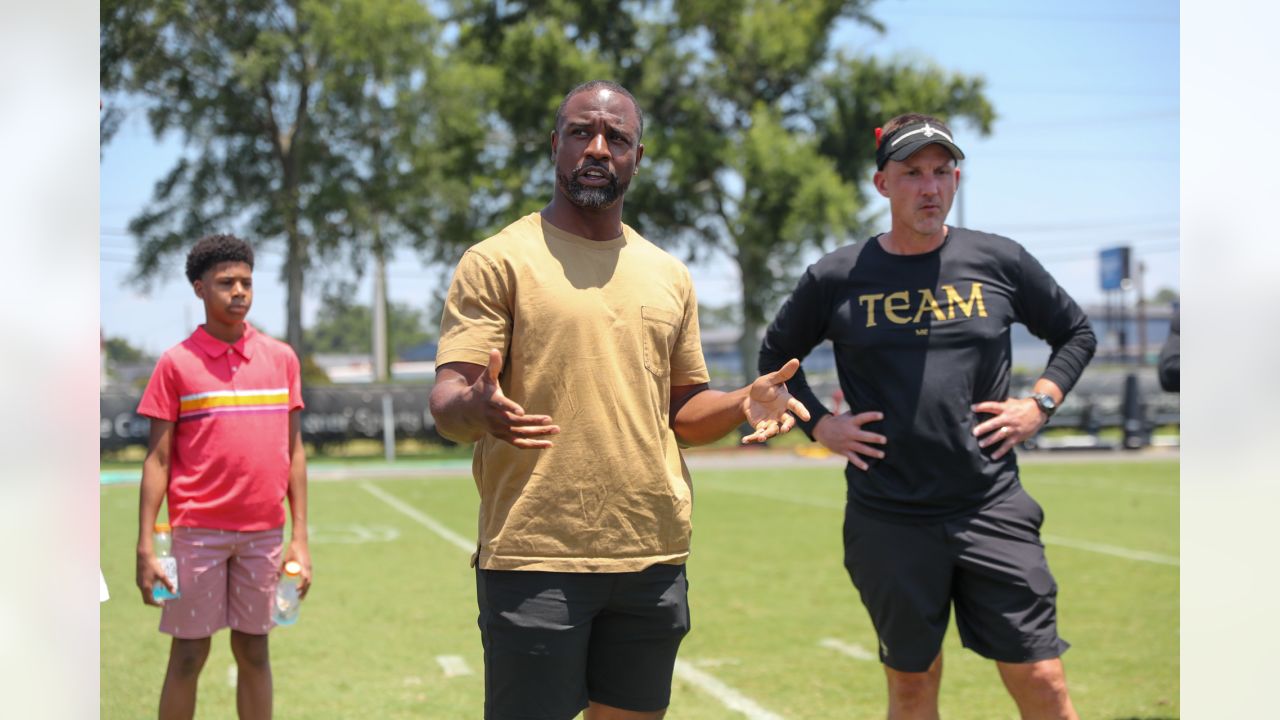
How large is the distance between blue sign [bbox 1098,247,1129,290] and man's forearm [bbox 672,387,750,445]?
5346cm

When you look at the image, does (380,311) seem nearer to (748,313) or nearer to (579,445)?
(748,313)

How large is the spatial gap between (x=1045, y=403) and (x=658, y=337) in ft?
5.41

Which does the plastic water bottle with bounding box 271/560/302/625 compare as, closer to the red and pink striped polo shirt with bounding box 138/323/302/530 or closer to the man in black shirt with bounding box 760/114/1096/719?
the red and pink striped polo shirt with bounding box 138/323/302/530

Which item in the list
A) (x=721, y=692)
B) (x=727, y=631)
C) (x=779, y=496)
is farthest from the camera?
(x=779, y=496)

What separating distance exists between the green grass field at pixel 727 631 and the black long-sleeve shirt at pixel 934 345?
1.99m

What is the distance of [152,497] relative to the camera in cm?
451

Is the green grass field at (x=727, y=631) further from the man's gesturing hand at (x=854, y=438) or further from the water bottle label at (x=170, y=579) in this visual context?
the man's gesturing hand at (x=854, y=438)

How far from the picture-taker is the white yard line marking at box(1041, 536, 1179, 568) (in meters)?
10.6

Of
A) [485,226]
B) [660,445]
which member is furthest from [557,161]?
[485,226]

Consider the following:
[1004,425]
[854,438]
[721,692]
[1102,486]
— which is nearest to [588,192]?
[854,438]

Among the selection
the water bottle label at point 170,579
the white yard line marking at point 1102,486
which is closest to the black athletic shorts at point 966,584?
the water bottle label at point 170,579
